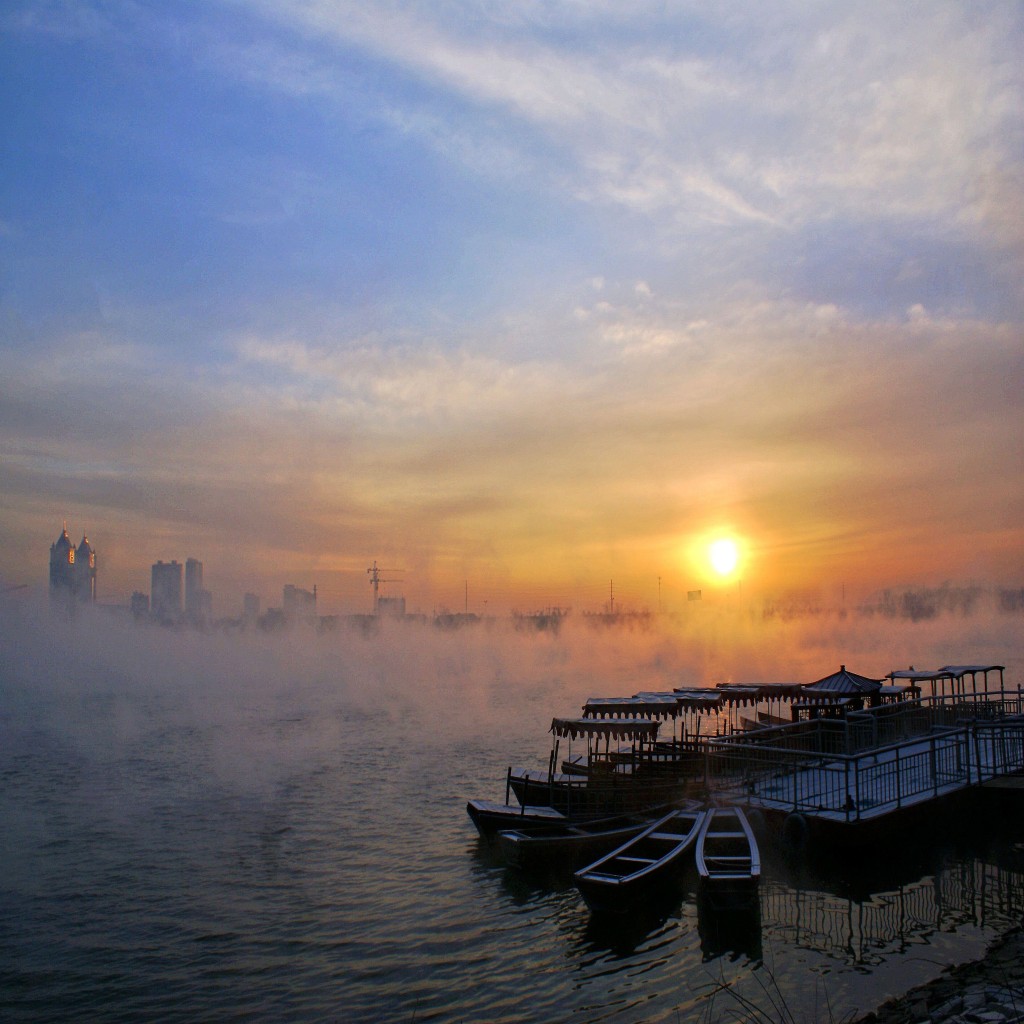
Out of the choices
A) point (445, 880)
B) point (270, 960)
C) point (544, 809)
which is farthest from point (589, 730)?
point (270, 960)

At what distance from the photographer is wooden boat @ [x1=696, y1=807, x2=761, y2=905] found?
61.8ft

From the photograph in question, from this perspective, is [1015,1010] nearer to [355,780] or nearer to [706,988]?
[706,988]

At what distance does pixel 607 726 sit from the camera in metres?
28.5

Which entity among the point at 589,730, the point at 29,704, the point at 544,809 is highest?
the point at 589,730

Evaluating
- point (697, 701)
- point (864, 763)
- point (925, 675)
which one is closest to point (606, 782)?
point (697, 701)

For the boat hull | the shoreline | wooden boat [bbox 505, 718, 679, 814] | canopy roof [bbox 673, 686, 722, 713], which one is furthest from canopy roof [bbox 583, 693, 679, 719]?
the shoreline

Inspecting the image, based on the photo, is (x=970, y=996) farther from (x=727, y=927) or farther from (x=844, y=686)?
(x=844, y=686)

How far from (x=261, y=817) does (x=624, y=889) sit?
21.3 meters

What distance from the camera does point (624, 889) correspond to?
19688 mm

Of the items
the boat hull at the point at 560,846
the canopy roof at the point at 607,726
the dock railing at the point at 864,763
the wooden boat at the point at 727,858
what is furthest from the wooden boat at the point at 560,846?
the dock railing at the point at 864,763

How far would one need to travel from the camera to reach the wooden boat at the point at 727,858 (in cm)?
1884

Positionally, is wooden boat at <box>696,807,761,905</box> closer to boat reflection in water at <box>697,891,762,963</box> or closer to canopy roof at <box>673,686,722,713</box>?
boat reflection in water at <box>697,891,762,963</box>

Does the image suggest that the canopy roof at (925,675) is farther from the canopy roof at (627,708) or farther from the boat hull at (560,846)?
the boat hull at (560,846)

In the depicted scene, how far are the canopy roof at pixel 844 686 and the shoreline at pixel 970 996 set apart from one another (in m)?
17.2
